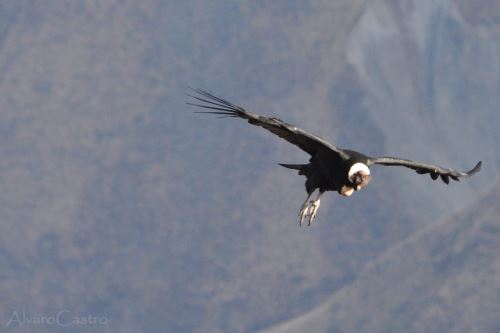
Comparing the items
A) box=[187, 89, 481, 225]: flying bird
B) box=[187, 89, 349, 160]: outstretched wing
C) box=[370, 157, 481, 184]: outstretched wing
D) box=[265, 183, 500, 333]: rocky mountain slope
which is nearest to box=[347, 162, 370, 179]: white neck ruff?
box=[187, 89, 481, 225]: flying bird

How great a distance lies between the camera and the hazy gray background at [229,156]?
468 ft

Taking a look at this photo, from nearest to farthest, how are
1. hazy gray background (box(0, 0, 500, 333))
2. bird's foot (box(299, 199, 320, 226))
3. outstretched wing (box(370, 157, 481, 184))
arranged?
bird's foot (box(299, 199, 320, 226)), outstretched wing (box(370, 157, 481, 184)), hazy gray background (box(0, 0, 500, 333))

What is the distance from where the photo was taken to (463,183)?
513 ft

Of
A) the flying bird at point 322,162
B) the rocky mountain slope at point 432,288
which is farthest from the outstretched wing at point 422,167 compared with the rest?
the rocky mountain slope at point 432,288

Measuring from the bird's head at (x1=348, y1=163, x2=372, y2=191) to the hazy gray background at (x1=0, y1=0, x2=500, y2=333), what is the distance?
87602 millimetres

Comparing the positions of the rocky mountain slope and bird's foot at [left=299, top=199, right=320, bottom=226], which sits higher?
the rocky mountain slope

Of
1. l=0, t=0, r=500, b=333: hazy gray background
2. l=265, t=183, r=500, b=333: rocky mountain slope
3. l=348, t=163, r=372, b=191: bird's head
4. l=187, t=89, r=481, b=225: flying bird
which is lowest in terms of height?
l=348, t=163, r=372, b=191: bird's head

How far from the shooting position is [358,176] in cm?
4556

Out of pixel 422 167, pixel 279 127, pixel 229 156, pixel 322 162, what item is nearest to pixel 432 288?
pixel 229 156

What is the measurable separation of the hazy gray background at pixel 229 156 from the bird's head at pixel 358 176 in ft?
287

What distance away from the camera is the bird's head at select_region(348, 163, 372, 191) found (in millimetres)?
45469

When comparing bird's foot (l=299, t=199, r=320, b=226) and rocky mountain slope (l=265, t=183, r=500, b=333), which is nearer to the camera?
bird's foot (l=299, t=199, r=320, b=226)

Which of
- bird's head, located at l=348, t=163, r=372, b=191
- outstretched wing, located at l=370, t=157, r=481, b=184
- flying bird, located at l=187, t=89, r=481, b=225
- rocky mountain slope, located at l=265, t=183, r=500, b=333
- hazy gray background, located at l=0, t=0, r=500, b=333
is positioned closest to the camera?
flying bird, located at l=187, t=89, r=481, b=225

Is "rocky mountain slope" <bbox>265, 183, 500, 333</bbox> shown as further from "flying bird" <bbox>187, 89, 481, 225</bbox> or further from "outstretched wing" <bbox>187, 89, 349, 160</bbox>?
"outstretched wing" <bbox>187, 89, 349, 160</bbox>
